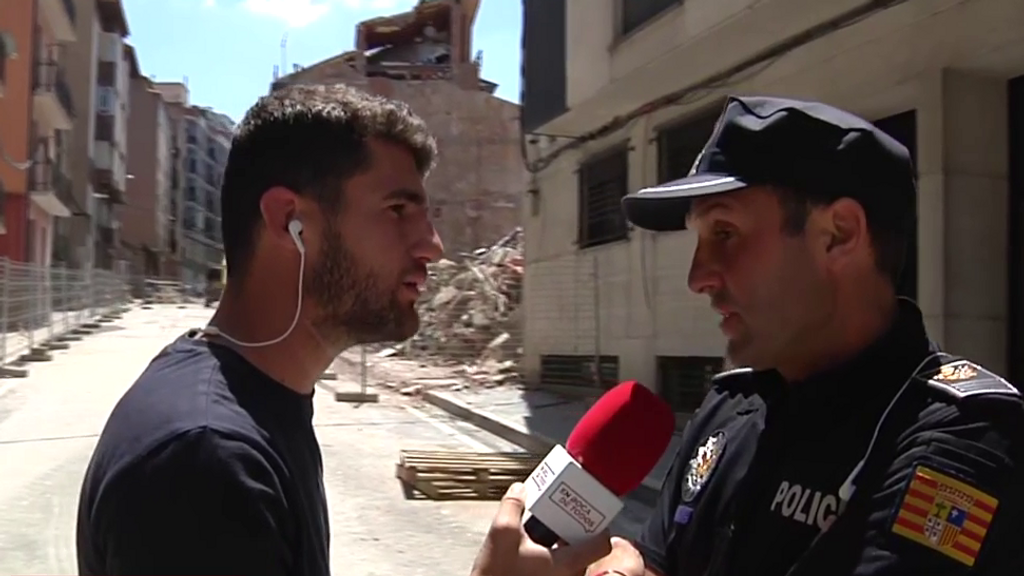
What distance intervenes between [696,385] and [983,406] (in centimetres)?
1017

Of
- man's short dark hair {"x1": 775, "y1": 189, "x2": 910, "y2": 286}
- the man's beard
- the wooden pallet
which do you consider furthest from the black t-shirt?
the wooden pallet

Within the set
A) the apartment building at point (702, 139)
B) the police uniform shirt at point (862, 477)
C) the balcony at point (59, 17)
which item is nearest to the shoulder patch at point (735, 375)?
the police uniform shirt at point (862, 477)

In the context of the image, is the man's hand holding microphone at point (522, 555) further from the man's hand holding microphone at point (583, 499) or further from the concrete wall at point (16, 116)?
the concrete wall at point (16, 116)

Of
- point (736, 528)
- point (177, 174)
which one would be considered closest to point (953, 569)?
point (736, 528)

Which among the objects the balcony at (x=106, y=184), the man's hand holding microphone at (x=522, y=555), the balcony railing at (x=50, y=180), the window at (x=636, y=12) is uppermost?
the balcony at (x=106, y=184)

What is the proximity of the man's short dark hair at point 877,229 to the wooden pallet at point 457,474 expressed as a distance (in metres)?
6.46

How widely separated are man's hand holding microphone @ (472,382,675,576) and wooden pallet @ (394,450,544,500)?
20.0 ft

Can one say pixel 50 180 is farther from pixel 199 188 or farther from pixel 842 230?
pixel 199 188

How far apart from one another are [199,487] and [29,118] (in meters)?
33.1

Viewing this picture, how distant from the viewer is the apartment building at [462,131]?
37531mm

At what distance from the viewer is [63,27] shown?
36.1 metres

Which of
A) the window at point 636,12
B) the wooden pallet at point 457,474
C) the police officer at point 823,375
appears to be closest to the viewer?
the police officer at point 823,375

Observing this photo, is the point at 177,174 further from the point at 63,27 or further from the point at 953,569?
the point at 953,569

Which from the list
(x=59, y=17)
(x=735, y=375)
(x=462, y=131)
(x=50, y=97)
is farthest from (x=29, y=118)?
(x=735, y=375)
